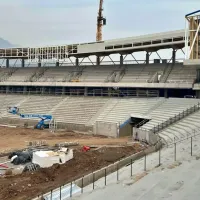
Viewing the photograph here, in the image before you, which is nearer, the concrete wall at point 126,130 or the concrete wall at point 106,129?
the concrete wall at point 106,129

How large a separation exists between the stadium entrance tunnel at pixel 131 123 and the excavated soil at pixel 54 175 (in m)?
8.39

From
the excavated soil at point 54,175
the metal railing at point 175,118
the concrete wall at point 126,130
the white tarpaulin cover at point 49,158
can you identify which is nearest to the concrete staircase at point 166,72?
the concrete wall at point 126,130

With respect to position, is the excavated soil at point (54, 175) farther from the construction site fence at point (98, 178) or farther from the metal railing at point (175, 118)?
the metal railing at point (175, 118)

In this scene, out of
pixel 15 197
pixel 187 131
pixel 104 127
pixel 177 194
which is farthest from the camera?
pixel 104 127

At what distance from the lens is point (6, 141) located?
32156 mm

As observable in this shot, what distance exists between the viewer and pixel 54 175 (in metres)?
20.0

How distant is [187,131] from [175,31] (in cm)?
1438

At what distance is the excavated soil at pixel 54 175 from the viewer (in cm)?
1702

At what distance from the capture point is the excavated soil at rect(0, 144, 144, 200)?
55.8 ft

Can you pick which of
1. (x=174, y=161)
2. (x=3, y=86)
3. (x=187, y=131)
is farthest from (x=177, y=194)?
(x=3, y=86)

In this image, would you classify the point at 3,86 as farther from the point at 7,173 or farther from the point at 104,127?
the point at 7,173

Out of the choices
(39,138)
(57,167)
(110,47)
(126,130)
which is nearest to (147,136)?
(126,130)

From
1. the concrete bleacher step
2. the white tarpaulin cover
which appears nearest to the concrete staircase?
the concrete bleacher step

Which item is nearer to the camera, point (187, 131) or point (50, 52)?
point (187, 131)
